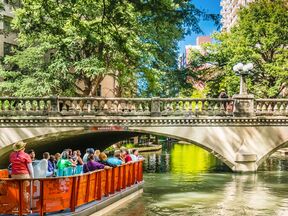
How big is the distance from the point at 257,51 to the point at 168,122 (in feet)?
58.7

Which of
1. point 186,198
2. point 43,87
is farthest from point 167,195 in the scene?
point 43,87

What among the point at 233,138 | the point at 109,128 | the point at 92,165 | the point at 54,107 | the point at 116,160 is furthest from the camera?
the point at 233,138

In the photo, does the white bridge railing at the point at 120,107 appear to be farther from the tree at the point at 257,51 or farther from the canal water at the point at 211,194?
the tree at the point at 257,51

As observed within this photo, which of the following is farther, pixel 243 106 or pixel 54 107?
pixel 243 106

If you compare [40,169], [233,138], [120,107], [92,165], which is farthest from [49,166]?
[233,138]

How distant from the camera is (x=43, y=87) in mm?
33250

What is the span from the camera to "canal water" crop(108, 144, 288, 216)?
50.9 feet

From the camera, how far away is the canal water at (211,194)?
1552 centimetres

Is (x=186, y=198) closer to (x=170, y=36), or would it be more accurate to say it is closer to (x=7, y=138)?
(x=7, y=138)

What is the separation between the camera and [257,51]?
1554 inches

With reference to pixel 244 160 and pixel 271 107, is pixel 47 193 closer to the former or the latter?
pixel 244 160

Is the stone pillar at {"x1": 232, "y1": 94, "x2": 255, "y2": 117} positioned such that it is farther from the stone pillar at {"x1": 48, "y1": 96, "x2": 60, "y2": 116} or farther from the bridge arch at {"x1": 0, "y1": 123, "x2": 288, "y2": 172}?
the stone pillar at {"x1": 48, "y1": 96, "x2": 60, "y2": 116}

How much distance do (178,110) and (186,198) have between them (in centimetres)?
687

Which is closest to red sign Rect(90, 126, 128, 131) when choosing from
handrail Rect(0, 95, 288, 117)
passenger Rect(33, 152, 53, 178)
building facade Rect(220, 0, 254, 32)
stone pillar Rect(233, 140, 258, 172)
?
handrail Rect(0, 95, 288, 117)
